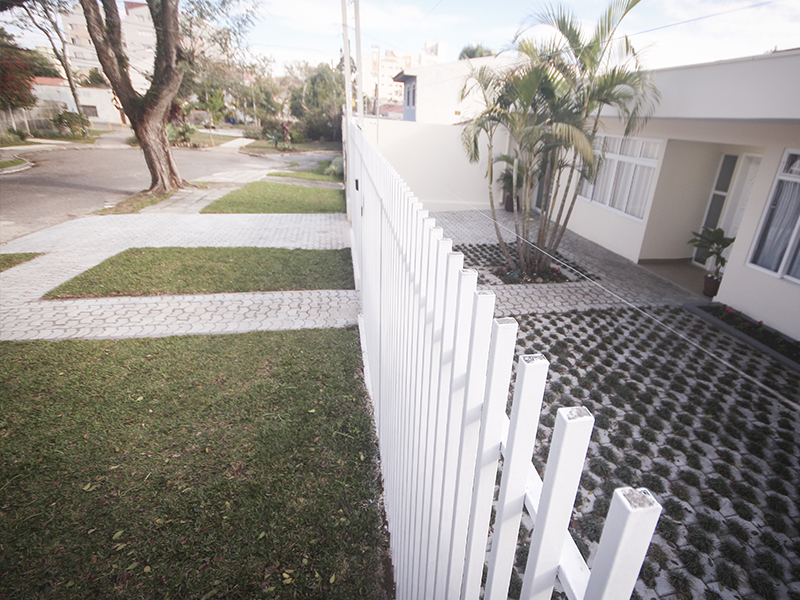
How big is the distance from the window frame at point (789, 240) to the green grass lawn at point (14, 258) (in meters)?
12.0

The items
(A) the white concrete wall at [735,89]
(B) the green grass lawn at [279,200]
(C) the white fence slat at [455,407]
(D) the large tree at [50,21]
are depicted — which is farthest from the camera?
(B) the green grass lawn at [279,200]

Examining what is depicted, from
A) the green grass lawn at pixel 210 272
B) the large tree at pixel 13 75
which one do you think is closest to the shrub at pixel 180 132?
the large tree at pixel 13 75

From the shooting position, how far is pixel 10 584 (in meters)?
2.37

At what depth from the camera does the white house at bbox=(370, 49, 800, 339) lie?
18.5 ft

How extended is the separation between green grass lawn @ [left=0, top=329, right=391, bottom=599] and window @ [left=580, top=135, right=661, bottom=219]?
24.9 feet

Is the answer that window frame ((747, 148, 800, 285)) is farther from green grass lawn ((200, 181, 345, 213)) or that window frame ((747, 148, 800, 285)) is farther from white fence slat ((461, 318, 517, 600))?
green grass lawn ((200, 181, 345, 213))

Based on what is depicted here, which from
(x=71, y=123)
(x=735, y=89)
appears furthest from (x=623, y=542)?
(x=71, y=123)

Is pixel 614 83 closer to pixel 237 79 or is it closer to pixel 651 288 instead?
pixel 651 288

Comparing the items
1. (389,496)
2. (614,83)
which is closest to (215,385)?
(389,496)

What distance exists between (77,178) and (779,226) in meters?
19.9

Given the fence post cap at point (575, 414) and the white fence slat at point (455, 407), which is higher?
the fence post cap at point (575, 414)

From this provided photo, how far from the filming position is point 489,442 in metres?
0.94

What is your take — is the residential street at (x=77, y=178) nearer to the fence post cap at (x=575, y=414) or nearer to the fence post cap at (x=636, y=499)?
the fence post cap at (x=575, y=414)

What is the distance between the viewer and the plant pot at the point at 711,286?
23.7 feet
